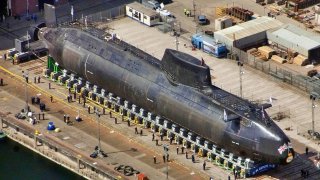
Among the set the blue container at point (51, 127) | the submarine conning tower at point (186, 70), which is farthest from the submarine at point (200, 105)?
the blue container at point (51, 127)

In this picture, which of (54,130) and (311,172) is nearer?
(311,172)

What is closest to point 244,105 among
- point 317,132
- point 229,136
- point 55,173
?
point 229,136

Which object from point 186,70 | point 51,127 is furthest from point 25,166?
point 186,70

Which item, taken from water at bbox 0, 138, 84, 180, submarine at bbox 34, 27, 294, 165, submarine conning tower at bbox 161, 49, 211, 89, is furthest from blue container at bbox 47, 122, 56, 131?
submarine conning tower at bbox 161, 49, 211, 89

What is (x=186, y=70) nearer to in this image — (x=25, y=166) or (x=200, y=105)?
(x=200, y=105)

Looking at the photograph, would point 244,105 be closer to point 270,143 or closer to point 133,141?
point 270,143

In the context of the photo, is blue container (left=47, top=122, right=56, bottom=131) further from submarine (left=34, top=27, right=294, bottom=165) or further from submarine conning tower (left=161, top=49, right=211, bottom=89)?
submarine conning tower (left=161, top=49, right=211, bottom=89)
